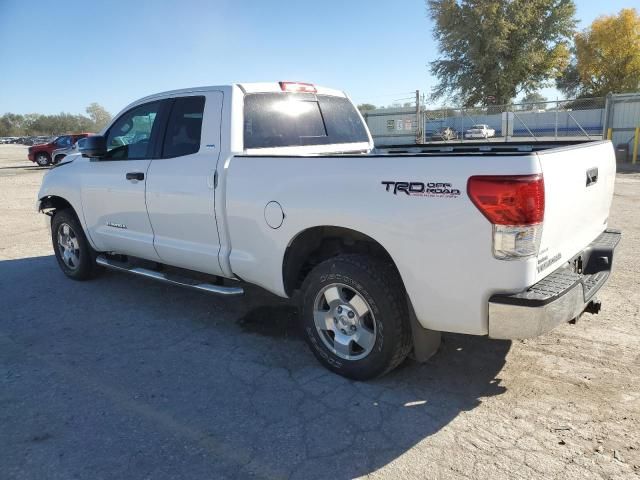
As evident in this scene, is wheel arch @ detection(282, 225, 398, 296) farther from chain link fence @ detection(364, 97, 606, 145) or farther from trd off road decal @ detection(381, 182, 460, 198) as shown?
chain link fence @ detection(364, 97, 606, 145)

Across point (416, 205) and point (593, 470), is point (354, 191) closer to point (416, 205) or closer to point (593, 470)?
point (416, 205)

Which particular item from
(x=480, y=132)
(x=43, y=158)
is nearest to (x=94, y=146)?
(x=480, y=132)

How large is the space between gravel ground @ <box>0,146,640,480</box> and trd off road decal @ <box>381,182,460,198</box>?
Answer: 4.33ft

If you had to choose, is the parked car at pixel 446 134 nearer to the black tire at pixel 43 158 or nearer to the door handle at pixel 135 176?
the black tire at pixel 43 158

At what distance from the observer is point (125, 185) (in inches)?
195

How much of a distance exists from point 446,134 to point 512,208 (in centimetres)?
2404

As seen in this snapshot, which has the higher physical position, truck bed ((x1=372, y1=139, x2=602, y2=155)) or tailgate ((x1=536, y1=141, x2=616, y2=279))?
truck bed ((x1=372, y1=139, x2=602, y2=155))

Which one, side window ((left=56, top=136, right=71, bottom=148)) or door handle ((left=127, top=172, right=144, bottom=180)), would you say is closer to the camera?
door handle ((left=127, top=172, right=144, bottom=180))

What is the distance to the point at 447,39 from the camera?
4384 centimetres

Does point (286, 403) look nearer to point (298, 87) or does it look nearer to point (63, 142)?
point (298, 87)

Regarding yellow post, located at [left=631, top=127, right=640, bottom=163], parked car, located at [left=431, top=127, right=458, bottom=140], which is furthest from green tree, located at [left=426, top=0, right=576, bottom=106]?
yellow post, located at [left=631, top=127, right=640, bottom=163]

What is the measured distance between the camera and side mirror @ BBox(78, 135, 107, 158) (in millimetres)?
5141

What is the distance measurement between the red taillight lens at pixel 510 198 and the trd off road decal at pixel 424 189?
4.9 inches

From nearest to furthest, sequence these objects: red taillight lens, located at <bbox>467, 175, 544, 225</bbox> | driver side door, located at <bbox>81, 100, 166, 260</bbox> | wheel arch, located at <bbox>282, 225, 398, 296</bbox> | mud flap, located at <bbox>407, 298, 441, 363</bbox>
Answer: red taillight lens, located at <bbox>467, 175, 544, 225</bbox> < mud flap, located at <bbox>407, 298, 441, 363</bbox> < wheel arch, located at <bbox>282, 225, 398, 296</bbox> < driver side door, located at <bbox>81, 100, 166, 260</bbox>
